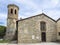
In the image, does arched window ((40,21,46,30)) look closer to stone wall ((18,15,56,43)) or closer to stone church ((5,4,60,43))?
stone church ((5,4,60,43))

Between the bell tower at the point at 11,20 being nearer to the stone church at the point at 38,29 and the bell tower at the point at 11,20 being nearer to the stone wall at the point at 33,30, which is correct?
the stone church at the point at 38,29

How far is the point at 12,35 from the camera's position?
2766 centimetres

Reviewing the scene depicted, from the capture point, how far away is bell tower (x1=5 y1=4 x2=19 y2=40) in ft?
90.7

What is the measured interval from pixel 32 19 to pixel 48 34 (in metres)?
5.09

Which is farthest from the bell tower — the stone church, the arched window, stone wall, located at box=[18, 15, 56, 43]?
the arched window

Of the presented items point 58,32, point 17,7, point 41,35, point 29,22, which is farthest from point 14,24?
point 58,32

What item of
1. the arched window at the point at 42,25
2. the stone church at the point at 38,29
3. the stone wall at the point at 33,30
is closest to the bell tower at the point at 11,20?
the stone church at the point at 38,29

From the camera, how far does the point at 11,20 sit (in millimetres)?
28594

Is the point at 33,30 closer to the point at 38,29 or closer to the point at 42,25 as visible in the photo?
the point at 38,29

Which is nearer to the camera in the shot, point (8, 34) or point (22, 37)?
point (22, 37)

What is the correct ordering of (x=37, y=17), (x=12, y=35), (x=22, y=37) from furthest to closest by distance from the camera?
(x=12, y=35) < (x=37, y=17) < (x=22, y=37)


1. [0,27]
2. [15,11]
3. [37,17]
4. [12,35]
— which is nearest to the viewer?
[37,17]

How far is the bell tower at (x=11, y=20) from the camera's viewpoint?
2763cm

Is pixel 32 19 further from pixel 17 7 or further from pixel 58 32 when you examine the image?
pixel 17 7
